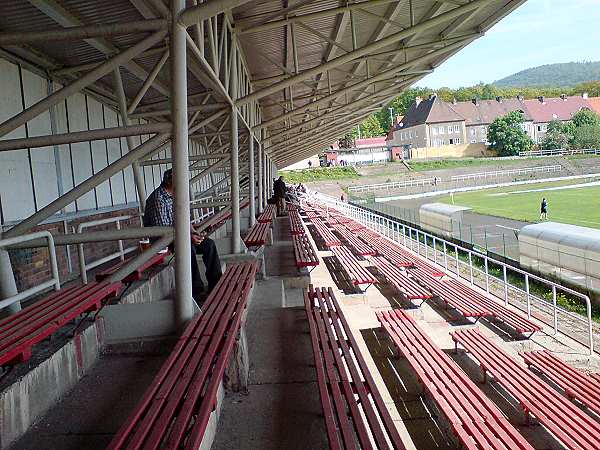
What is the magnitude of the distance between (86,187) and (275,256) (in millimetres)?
7025

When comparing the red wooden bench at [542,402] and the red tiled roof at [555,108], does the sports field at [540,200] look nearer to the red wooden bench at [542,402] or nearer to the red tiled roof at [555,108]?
the red wooden bench at [542,402]

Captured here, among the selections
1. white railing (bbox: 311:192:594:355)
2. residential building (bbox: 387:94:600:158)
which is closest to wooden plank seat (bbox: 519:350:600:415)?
white railing (bbox: 311:192:594:355)

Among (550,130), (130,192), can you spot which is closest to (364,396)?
(130,192)

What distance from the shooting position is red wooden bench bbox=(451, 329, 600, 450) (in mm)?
6285

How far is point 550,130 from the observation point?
88.3 meters

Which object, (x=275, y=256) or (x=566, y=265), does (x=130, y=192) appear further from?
(x=566, y=265)

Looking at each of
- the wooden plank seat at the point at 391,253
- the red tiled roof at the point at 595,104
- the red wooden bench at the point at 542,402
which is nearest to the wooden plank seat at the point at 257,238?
the red wooden bench at the point at 542,402

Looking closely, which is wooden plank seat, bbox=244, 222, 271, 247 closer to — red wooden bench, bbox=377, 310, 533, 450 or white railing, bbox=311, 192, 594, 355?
red wooden bench, bbox=377, 310, 533, 450

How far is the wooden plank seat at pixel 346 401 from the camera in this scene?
329cm

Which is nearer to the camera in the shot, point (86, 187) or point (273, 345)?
point (86, 187)

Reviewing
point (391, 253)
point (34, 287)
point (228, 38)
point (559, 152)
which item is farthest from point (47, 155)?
point (559, 152)

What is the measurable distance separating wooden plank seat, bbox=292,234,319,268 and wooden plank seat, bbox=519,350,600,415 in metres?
3.74

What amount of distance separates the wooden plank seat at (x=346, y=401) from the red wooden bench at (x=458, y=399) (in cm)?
150

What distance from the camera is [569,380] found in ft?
26.3
